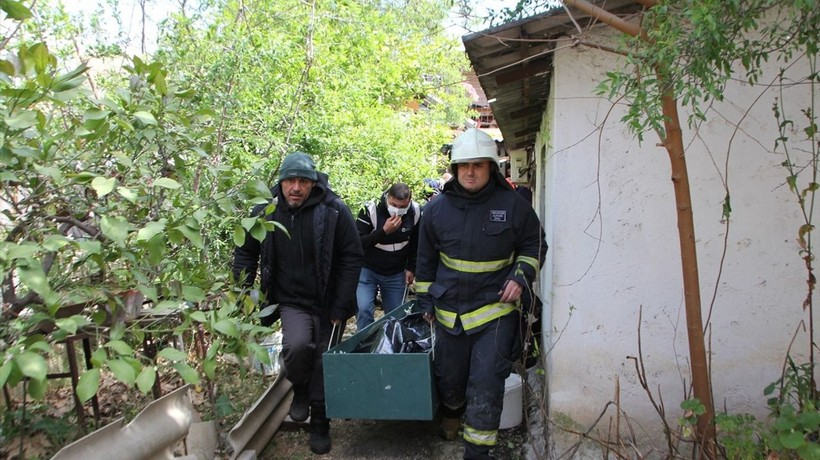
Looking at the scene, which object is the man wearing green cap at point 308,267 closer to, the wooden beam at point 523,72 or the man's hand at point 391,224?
the man's hand at point 391,224

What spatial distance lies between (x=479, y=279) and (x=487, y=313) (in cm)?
20

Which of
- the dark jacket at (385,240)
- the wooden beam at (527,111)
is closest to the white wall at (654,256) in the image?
the dark jacket at (385,240)

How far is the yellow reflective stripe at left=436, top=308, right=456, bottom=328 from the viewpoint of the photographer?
3764 mm

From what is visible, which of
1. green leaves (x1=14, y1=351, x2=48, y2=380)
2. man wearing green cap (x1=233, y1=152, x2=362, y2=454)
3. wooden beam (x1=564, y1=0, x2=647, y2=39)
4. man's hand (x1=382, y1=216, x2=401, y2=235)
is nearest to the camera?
green leaves (x1=14, y1=351, x2=48, y2=380)

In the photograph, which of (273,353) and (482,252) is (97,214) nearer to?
(482,252)

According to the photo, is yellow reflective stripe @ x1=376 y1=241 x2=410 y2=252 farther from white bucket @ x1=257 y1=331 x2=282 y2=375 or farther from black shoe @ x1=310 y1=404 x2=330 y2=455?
black shoe @ x1=310 y1=404 x2=330 y2=455

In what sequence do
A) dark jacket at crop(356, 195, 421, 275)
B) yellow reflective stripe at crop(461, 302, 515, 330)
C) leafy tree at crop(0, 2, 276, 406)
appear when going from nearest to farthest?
1. leafy tree at crop(0, 2, 276, 406)
2. yellow reflective stripe at crop(461, 302, 515, 330)
3. dark jacket at crop(356, 195, 421, 275)

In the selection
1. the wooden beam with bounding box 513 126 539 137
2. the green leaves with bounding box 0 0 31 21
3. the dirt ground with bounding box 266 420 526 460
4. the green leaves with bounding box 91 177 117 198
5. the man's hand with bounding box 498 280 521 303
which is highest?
the green leaves with bounding box 0 0 31 21

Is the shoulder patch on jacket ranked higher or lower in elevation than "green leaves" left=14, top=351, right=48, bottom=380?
higher

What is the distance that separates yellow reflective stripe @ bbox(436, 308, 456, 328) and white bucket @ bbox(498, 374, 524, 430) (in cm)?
81

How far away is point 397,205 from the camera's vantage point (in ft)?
17.8

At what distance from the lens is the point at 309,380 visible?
4203 mm

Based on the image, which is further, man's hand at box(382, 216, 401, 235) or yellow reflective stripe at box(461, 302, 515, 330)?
man's hand at box(382, 216, 401, 235)

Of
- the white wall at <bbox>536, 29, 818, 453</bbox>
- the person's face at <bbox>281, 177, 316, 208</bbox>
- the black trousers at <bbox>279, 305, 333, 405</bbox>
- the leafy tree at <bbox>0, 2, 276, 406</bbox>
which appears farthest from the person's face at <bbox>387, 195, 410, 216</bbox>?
the leafy tree at <bbox>0, 2, 276, 406</bbox>
